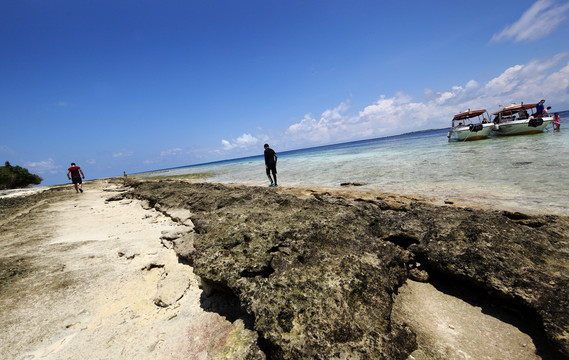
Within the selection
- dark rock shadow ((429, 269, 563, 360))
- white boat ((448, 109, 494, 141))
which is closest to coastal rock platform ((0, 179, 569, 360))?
dark rock shadow ((429, 269, 563, 360))

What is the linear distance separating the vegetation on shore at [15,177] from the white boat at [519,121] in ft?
239

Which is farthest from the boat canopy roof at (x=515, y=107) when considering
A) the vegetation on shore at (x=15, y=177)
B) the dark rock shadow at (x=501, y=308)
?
the vegetation on shore at (x=15, y=177)

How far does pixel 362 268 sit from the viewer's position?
2.65 meters

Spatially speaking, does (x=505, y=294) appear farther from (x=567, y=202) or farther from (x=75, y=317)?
(x=567, y=202)

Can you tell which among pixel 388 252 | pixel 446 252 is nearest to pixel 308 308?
pixel 388 252

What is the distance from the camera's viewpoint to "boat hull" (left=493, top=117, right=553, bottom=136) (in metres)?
27.8

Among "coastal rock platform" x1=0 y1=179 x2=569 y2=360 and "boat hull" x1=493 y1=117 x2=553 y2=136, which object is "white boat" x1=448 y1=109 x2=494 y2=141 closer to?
"boat hull" x1=493 y1=117 x2=553 y2=136

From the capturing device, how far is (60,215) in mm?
8500

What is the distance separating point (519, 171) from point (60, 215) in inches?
765

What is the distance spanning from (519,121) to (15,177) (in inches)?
2917

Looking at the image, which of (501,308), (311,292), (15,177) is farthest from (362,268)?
(15,177)

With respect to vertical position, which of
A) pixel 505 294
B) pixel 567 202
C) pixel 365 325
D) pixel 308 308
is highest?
pixel 308 308

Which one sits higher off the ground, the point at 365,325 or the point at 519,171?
the point at 365,325

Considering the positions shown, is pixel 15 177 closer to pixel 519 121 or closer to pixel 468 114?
pixel 468 114
